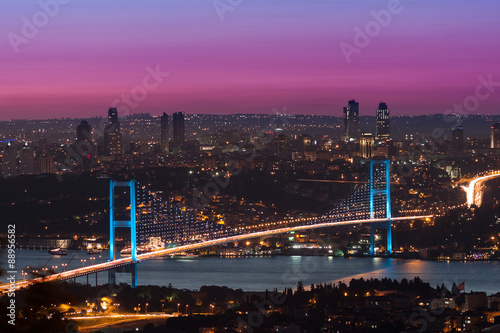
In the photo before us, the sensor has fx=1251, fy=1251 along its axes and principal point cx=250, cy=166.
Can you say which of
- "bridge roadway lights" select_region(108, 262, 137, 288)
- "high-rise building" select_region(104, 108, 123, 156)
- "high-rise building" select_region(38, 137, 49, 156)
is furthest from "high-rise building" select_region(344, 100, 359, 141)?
"bridge roadway lights" select_region(108, 262, 137, 288)

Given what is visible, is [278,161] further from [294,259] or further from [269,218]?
[294,259]

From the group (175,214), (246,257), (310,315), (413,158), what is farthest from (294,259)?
(413,158)

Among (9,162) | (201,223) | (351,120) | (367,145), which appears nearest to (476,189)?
(201,223)

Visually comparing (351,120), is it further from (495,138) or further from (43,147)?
(43,147)

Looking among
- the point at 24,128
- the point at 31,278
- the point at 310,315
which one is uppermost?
the point at 24,128

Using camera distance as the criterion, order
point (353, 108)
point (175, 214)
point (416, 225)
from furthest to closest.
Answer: point (353, 108)
point (416, 225)
point (175, 214)

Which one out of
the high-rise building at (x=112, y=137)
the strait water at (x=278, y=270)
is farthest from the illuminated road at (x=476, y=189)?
the high-rise building at (x=112, y=137)

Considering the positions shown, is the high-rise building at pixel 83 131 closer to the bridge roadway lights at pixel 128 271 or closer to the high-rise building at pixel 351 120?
the high-rise building at pixel 351 120
